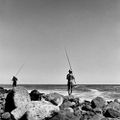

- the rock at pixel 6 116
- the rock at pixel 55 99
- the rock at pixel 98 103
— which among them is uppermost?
the rock at pixel 55 99

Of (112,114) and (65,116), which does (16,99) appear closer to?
(65,116)

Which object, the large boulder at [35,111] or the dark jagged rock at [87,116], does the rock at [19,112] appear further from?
the dark jagged rock at [87,116]

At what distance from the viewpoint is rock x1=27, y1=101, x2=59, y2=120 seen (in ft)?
28.1

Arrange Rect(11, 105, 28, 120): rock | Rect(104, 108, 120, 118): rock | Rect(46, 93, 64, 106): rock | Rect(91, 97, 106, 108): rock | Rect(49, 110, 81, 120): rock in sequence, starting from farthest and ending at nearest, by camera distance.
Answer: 1. Rect(91, 97, 106, 108): rock
2. Rect(46, 93, 64, 106): rock
3. Rect(104, 108, 120, 118): rock
4. Rect(11, 105, 28, 120): rock
5. Rect(49, 110, 81, 120): rock

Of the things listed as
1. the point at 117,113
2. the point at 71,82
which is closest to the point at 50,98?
the point at 117,113

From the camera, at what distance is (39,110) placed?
8844 millimetres

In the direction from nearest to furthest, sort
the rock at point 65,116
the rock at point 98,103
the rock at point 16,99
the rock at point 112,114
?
the rock at point 65,116 → the rock at point 112,114 → the rock at point 16,99 → the rock at point 98,103

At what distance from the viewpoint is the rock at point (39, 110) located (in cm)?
858

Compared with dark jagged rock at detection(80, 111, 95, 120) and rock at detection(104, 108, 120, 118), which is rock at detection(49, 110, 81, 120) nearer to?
dark jagged rock at detection(80, 111, 95, 120)

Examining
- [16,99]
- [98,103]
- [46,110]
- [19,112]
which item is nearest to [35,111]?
[46,110]

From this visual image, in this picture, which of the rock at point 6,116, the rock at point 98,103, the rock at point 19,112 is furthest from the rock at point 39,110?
the rock at point 98,103

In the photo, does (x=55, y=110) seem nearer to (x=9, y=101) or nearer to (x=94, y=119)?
(x=94, y=119)

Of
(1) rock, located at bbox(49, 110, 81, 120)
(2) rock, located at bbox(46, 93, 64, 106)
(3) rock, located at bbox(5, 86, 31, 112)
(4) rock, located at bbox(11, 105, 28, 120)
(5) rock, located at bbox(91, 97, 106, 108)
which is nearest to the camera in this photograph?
(1) rock, located at bbox(49, 110, 81, 120)

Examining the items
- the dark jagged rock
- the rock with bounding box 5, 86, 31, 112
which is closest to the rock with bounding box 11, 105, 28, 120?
the rock with bounding box 5, 86, 31, 112
